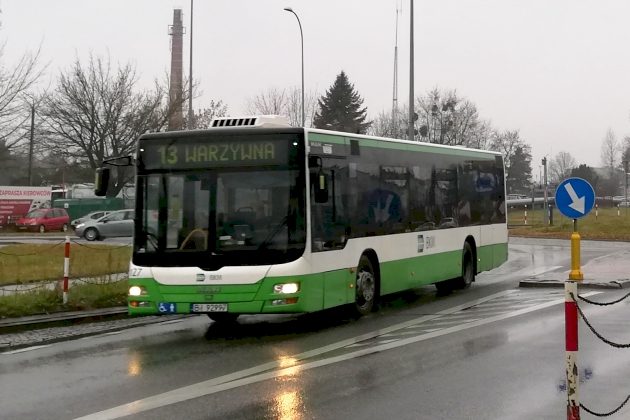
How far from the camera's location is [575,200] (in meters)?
16.2

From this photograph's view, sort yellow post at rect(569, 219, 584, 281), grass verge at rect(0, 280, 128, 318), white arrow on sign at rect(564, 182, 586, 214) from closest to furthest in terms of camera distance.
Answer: grass verge at rect(0, 280, 128, 318) → white arrow on sign at rect(564, 182, 586, 214) → yellow post at rect(569, 219, 584, 281)

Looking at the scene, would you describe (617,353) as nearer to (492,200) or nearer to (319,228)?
(319,228)

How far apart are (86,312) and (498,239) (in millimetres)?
9977

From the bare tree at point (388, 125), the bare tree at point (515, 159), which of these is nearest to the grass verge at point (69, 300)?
the bare tree at point (388, 125)

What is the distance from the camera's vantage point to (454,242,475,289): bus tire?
18234 mm

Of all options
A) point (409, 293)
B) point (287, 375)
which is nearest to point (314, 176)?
point (287, 375)

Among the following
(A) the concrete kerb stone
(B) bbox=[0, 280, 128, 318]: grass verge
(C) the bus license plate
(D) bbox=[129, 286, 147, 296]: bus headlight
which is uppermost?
(D) bbox=[129, 286, 147, 296]: bus headlight

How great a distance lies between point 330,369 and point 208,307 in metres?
2.95

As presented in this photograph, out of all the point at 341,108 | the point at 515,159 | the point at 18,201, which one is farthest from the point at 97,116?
the point at 515,159

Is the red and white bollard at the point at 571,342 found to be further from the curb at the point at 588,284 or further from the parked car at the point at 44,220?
the parked car at the point at 44,220

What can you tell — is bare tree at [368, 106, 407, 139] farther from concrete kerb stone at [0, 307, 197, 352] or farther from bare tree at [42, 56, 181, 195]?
concrete kerb stone at [0, 307, 197, 352]

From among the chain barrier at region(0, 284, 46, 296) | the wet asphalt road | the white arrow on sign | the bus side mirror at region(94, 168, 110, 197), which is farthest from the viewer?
the white arrow on sign

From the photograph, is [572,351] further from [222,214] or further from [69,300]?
[69,300]

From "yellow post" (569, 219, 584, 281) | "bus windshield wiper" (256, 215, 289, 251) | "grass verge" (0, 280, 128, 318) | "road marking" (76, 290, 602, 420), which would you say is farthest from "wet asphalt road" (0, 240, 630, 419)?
"yellow post" (569, 219, 584, 281)
